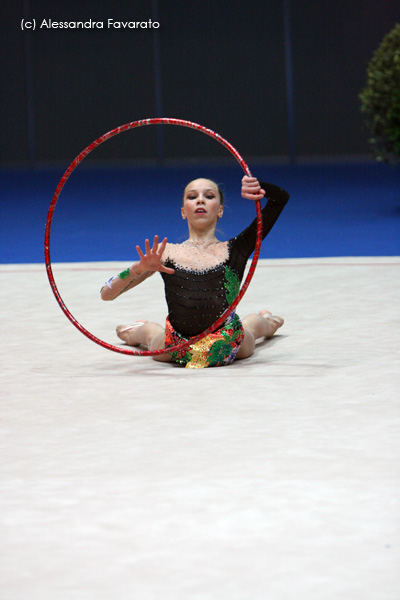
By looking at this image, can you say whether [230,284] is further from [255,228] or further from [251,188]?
[251,188]

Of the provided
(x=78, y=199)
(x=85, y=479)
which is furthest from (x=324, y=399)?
(x=78, y=199)

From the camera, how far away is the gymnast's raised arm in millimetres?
3251

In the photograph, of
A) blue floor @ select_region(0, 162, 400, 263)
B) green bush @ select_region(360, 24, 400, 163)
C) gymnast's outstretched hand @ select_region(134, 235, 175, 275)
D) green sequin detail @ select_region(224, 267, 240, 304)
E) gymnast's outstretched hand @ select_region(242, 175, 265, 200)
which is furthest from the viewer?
green bush @ select_region(360, 24, 400, 163)

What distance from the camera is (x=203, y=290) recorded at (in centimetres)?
357

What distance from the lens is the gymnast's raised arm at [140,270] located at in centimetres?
325

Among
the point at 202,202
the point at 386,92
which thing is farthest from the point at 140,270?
the point at 386,92

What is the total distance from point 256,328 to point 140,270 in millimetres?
758

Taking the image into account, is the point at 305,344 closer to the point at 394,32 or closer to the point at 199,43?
the point at 394,32

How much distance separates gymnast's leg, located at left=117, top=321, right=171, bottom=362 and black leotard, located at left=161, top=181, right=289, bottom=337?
5.5 inches

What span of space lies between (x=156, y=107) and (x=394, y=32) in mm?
5379

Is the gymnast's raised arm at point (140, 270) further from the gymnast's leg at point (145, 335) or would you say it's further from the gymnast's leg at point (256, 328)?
the gymnast's leg at point (256, 328)

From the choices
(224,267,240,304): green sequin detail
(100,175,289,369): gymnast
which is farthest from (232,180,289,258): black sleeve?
(224,267,240,304): green sequin detail

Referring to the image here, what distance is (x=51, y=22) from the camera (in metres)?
12.9

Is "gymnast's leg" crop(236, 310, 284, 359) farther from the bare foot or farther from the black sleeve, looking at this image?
the bare foot
